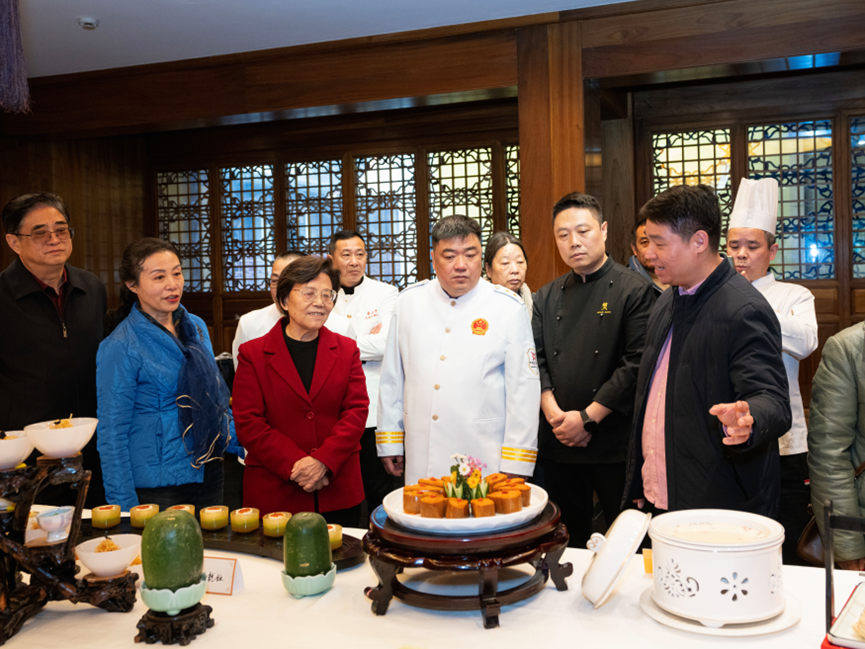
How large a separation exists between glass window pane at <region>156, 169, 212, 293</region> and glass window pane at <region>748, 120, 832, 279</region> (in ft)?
16.7

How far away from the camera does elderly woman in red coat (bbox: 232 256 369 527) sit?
7.39 feet

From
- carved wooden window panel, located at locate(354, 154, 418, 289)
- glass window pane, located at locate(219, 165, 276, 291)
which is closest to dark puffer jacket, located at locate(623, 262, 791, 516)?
carved wooden window panel, located at locate(354, 154, 418, 289)

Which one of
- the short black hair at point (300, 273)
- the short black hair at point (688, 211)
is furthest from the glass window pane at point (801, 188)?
the short black hair at point (300, 273)

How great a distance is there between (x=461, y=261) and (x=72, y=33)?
11.2 ft

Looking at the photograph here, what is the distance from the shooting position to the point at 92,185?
6.86 meters

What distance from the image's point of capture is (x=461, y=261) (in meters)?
2.48

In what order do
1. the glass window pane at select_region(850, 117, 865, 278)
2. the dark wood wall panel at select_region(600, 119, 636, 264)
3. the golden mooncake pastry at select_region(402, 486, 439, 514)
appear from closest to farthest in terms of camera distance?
the golden mooncake pastry at select_region(402, 486, 439, 514) → the glass window pane at select_region(850, 117, 865, 278) → the dark wood wall panel at select_region(600, 119, 636, 264)

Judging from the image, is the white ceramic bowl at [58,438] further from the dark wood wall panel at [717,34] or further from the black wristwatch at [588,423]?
the dark wood wall panel at [717,34]

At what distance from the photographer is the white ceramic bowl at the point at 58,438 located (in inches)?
53.4

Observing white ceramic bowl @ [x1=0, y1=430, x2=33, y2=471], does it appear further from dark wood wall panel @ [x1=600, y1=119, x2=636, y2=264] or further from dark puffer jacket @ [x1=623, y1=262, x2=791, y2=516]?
dark wood wall panel @ [x1=600, y1=119, x2=636, y2=264]

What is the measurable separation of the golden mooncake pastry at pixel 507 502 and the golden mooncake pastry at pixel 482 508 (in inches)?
0.8

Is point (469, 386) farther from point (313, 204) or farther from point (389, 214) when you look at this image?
point (313, 204)

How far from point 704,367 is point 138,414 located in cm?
174

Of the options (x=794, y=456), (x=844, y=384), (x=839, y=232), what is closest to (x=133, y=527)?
(x=844, y=384)
